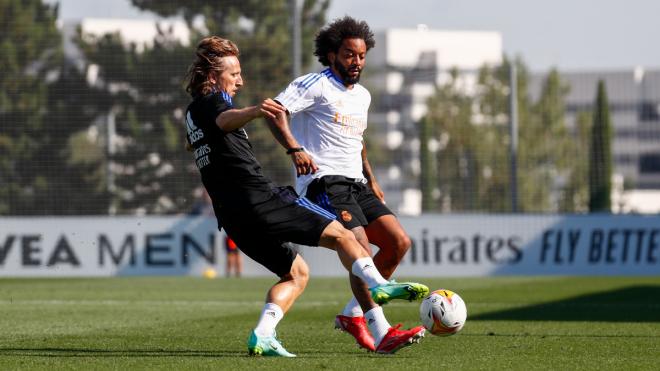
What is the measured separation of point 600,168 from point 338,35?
17.0 metres

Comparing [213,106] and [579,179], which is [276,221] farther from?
[579,179]

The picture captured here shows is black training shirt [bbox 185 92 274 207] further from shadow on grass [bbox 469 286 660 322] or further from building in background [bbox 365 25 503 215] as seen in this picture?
building in background [bbox 365 25 503 215]

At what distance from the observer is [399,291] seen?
7633 mm

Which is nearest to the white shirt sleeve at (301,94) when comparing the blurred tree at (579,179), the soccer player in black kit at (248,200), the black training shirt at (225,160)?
the soccer player in black kit at (248,200)

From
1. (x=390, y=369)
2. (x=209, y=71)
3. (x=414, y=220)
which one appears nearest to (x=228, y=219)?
(x=209, y=71)

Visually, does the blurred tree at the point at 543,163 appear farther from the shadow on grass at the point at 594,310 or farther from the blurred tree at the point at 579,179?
the shadow on grass at the point at 594,310

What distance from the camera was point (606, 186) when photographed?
24984 millimetres

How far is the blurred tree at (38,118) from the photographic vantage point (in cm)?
2562

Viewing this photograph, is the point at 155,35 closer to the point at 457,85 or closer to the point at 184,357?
the point at 457,85

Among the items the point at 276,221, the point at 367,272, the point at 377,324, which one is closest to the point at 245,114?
the point at 276,221

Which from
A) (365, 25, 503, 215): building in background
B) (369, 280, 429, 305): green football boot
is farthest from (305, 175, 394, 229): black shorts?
(365, 25, 503, 215): building in background

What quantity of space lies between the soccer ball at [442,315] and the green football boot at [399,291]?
0.74 m

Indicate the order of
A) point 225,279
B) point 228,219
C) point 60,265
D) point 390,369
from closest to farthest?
point 390,369 → point 228,219 → point 225,279 → point 60,265

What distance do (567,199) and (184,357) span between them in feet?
60.2
